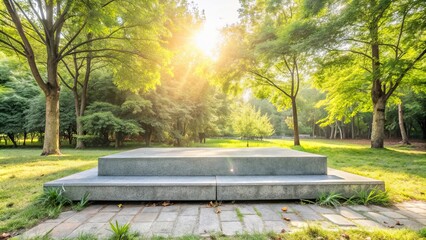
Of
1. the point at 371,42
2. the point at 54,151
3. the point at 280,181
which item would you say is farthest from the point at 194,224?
the point at 371,42

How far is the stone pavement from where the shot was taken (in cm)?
252

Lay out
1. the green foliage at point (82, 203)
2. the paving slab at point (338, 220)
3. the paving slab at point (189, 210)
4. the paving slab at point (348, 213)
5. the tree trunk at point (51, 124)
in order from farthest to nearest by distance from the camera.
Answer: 1. the tree trunk at point (51, 124)
2. the green foliage at point (82, 203)
3. the paving slab at point (189, 210)
4. the paving slab at point (348, 213)
5. the paving slab at point (338, 220)

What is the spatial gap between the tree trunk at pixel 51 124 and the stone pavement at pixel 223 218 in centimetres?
877

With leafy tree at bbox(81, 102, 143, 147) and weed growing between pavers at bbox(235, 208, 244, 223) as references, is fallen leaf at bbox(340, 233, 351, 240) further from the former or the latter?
leafy tree at bbox(81, 102, 143, 147)

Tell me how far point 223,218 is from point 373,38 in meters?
12.6

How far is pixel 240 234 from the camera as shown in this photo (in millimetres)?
2359

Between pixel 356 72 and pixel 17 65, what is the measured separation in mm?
22446

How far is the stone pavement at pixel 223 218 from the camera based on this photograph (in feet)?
8.27

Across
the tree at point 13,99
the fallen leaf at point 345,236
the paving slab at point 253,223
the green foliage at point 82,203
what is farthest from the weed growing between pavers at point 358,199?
the tree at point 13,99

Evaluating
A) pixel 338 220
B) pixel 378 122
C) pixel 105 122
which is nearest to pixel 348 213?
pixel 338 220

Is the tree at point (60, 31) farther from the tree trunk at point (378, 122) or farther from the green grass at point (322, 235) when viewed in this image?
the tree trunk at point (378, 122)

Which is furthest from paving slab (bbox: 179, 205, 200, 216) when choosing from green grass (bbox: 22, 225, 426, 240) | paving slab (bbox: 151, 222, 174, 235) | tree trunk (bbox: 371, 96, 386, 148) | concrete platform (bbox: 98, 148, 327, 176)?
tree trunk (bbox: 371, 96, 386, 148)

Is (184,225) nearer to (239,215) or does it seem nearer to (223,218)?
(223,218)

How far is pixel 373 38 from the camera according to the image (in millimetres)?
10430
